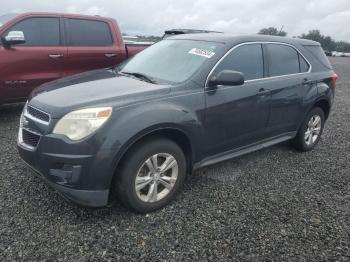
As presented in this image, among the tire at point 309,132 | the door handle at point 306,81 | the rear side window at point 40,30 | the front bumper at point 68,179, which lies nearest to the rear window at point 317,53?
the door handle at point 306,81

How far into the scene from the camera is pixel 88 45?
21.1 feet

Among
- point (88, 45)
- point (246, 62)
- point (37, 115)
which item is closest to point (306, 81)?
point (246, 62)

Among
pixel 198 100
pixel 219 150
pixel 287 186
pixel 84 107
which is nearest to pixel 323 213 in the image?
pixel 287 186

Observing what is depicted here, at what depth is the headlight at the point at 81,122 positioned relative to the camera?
9.29ft

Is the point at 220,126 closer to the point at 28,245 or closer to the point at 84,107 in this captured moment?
the point at 84,107

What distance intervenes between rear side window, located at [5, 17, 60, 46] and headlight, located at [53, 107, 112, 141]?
3.54m

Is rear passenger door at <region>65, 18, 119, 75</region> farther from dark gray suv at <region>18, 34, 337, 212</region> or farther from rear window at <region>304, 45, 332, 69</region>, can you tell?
rear window at <region>304, 45, 332, 69</region>

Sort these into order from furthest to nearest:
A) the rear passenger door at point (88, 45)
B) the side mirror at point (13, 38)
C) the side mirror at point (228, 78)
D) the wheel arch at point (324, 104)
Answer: the rear passenger door at point (88, 45)
the side mirror at point (13, 38)
the wheel arch at point (324, 104)
the side mirror at point (228, 78)

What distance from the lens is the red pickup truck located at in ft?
18.3

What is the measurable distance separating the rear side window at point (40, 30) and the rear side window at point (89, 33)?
27cm

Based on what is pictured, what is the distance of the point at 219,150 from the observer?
3799 mm

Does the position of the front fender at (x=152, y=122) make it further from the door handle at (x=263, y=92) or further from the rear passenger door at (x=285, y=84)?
the rear passenger door at (x=285, y=84)

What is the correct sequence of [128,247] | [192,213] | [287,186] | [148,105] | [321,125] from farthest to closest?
1. [321,125]
2. [287,186]
3. [192,213]
4. [148,105]
5. [128,247]

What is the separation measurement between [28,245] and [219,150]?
6.81ft
